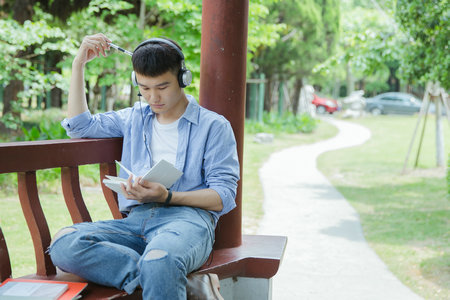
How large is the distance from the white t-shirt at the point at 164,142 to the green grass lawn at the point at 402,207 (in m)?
2.74

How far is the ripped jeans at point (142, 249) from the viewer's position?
2473mm

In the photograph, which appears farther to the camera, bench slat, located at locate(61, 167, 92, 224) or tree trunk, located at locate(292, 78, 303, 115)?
tree trunk, located at locate(292, 78, 303, 115)

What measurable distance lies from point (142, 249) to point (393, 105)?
110 ft

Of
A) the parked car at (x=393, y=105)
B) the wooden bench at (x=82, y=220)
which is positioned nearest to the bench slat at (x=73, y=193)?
the wooden bench at (x=82, y=220)

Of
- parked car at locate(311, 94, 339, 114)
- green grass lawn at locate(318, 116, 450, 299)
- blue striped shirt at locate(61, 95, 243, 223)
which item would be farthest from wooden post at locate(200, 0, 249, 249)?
parked car at locate(311, 94, 339, 114)

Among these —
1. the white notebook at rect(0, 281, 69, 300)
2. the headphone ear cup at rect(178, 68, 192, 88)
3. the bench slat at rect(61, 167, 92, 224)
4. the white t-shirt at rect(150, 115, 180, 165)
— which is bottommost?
the white notebook at rect(0, 281, 69, 300)

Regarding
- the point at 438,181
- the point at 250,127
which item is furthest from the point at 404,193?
the point at 250,127

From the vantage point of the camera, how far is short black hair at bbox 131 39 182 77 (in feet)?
9.50

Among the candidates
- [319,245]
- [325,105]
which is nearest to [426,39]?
[319,245]

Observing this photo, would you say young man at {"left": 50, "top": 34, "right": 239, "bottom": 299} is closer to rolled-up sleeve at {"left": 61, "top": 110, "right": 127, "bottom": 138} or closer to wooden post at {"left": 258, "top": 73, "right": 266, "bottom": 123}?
rolled-up sleeve at {"left": 61, "top": 110, "right": 127, "bottom": 138}

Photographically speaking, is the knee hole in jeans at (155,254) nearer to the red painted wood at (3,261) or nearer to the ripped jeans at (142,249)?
the ripped jeans at (142,249)

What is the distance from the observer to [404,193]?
32.7ft

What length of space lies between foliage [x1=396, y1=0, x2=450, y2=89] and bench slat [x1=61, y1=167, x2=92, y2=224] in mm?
5131

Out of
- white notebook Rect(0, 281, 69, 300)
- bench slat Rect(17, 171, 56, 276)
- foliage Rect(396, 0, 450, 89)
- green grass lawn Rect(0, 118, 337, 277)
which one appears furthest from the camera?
foliage Rect(396, 0, 450, 89)
